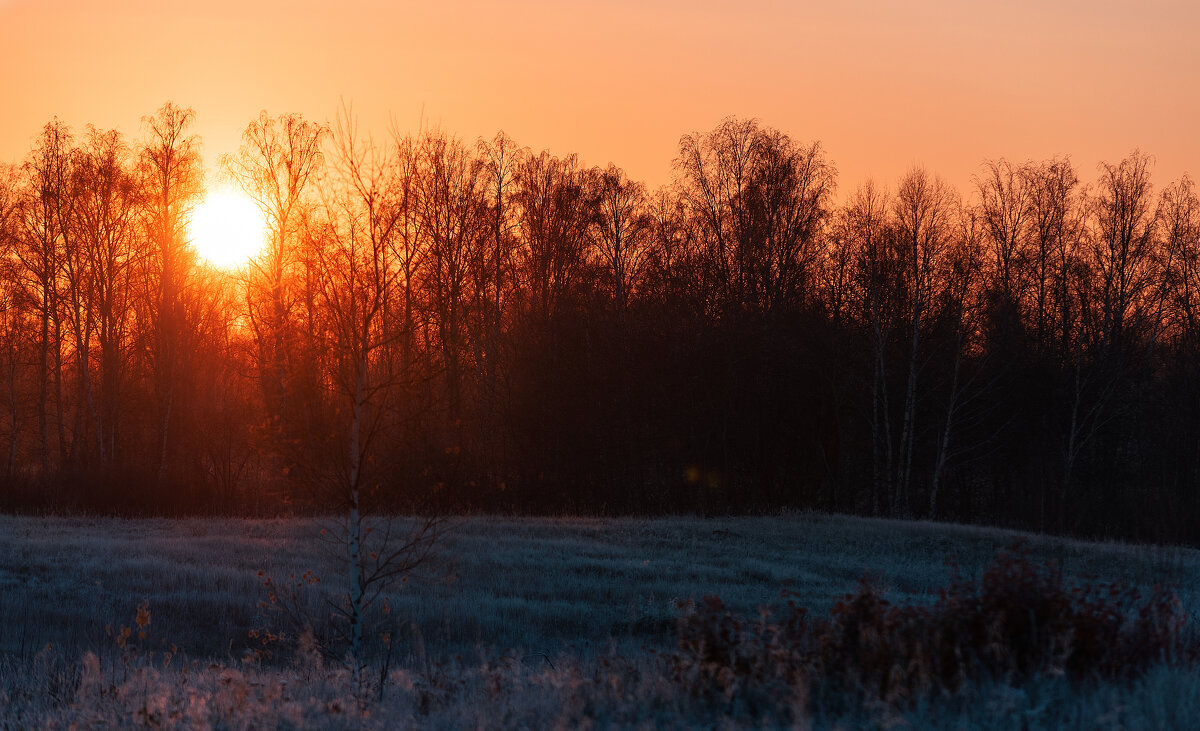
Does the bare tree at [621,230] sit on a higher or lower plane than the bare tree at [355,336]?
higher

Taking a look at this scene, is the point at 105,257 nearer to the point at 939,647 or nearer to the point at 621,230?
the point at 621,230

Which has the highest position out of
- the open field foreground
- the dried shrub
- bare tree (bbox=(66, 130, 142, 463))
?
bare tree (bbox=(66, 130, 142, 463))

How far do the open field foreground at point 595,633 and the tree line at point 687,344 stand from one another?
28.9 feet

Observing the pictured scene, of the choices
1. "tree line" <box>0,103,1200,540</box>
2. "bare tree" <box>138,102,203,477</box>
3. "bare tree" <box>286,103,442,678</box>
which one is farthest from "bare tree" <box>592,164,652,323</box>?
"bare tree" <box>286,103,442,678</box>

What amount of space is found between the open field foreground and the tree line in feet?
28.9

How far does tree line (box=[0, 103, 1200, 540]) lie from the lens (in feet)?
106

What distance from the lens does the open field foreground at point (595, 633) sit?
6.44 metres

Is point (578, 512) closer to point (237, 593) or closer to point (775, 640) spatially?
point (237, 593)

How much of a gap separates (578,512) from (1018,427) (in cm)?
1732

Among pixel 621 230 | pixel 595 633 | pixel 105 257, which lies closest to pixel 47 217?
pixel 105 257

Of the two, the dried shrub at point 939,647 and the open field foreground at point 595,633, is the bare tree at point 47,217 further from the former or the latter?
the dried shrub at point 939,647

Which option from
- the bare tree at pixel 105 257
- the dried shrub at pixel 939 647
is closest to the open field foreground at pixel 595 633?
the dried shrub at pixel 939 647

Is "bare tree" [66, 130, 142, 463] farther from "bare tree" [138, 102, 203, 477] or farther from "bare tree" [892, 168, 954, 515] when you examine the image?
"bare tree" [892, 168, 954, 515]

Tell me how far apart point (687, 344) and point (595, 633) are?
19419 mm
